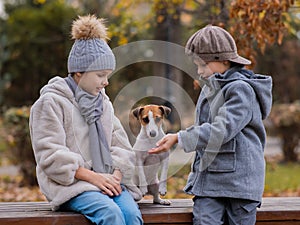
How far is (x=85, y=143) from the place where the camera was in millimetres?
3178

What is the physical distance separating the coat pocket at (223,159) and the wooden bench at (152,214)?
343 mm

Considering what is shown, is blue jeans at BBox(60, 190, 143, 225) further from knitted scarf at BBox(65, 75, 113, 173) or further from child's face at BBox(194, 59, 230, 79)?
child's face at BBox(194, 59, 230, 79)

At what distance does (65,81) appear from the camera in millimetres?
3248

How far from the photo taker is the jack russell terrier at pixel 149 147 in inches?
125

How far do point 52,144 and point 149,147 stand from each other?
0.52m

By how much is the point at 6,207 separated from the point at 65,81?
835mm

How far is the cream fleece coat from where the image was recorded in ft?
10.0

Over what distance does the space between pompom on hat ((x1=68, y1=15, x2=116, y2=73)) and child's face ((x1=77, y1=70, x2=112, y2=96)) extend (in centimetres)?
3

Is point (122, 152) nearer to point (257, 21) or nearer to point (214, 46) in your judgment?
point (214, 46)

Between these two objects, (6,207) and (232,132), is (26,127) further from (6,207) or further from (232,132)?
(232,132)

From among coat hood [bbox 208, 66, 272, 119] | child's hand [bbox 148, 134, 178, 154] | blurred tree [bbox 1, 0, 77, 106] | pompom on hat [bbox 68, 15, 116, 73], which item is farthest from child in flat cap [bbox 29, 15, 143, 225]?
blurred tree [bbox 1, 0, 77, 106]

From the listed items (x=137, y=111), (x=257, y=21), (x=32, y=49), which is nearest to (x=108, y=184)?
(x=137, y=111)

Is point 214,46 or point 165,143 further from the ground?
point 214,46

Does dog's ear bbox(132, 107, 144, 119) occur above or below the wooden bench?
above
